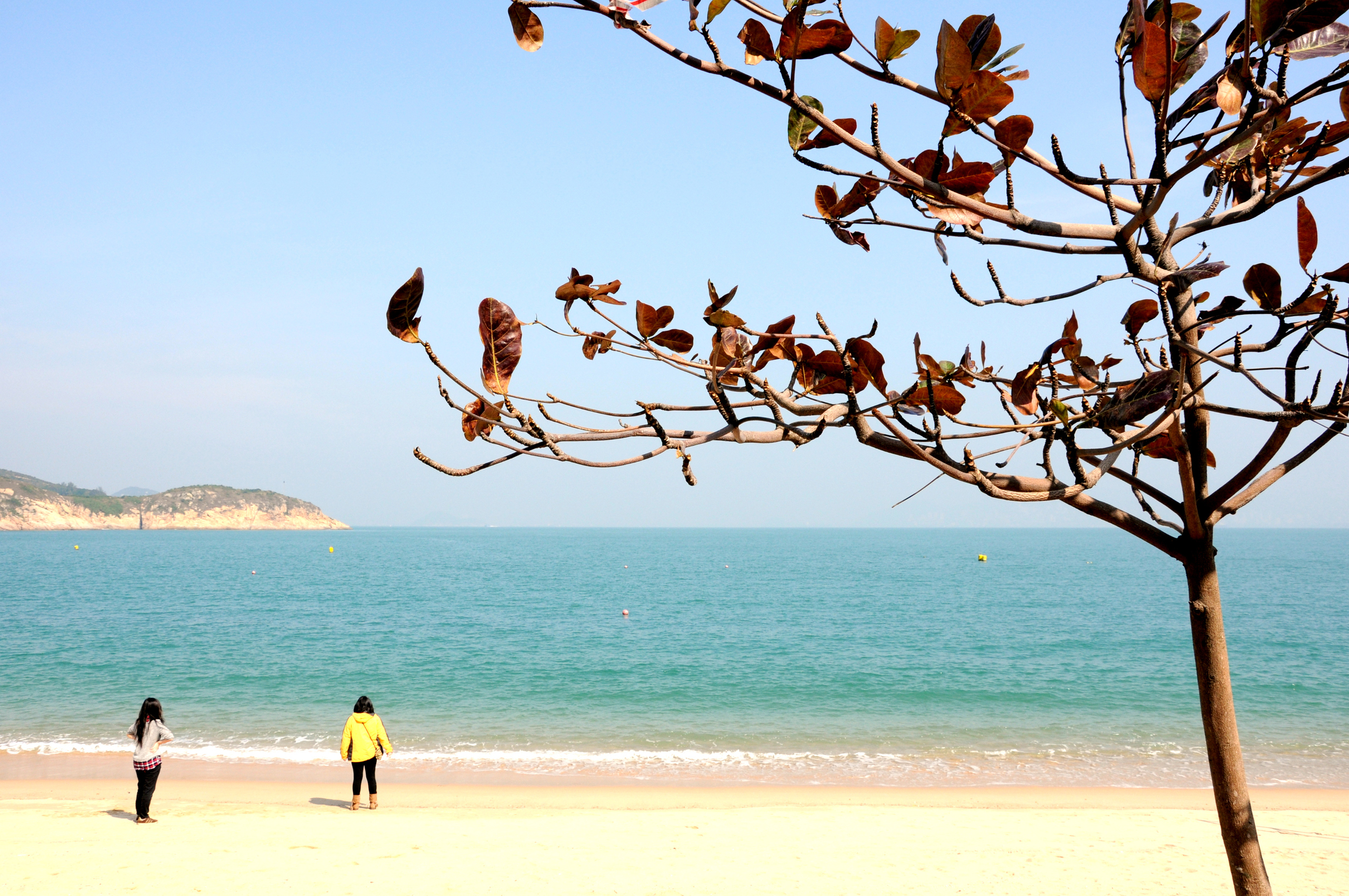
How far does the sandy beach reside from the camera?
7473 millimetres

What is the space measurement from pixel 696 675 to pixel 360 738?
14081 millimetres

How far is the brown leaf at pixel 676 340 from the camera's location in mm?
1896

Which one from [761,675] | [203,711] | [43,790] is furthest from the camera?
[761,675]

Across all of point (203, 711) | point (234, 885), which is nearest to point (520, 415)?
point (234, 885)

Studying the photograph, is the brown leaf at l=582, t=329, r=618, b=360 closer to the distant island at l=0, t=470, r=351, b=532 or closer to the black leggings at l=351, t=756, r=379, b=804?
the black leggings at l=351, t=756, r=379, b=804

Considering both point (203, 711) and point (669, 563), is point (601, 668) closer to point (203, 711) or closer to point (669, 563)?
point (203, 711)

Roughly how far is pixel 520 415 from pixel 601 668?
23.5 metres

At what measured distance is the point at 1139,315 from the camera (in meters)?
2.32

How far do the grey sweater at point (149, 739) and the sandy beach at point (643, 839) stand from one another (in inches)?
31.2

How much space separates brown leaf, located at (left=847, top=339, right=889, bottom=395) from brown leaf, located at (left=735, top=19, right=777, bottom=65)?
59 cm

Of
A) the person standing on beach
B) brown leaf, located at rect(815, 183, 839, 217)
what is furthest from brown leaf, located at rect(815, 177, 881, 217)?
the person standing on beach

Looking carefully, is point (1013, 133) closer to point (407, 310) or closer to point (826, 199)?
point (826, 199)

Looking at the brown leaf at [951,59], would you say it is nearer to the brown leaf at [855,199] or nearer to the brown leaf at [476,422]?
the brown leaf at [855,199]

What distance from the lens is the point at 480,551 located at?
11300 cm
